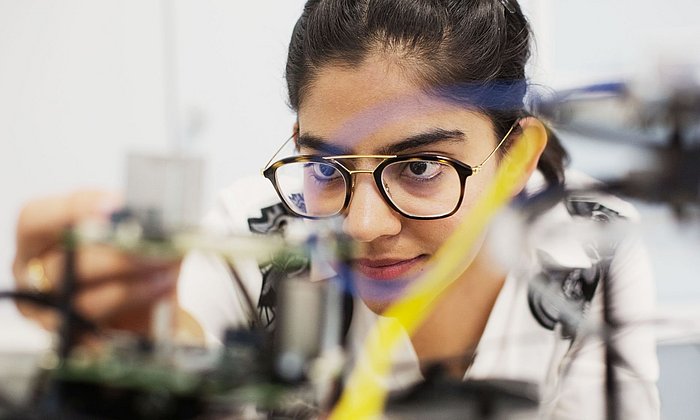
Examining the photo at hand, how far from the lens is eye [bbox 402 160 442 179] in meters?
0.41

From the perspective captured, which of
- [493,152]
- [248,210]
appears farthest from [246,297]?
[493,152]

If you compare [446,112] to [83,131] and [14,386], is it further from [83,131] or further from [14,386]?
[83,131]

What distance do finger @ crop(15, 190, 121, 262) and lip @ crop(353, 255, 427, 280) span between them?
197 mm

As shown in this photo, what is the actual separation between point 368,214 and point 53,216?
25 cm

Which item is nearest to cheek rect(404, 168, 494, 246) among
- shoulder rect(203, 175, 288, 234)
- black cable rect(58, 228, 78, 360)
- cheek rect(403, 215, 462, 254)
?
cheek rect(403, 215, 462, 254)

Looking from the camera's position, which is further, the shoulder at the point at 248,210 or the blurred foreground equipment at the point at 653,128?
the shoulder at the point at 248,210

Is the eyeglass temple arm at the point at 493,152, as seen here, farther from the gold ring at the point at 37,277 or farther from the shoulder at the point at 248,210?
the gold ring at the point at 37,277

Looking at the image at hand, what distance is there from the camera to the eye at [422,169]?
41cm

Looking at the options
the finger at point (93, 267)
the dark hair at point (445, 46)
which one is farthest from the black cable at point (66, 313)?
the dark hair at point (445, 46)

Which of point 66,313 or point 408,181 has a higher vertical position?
point 408,181

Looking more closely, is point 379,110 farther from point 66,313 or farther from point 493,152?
point 66,313

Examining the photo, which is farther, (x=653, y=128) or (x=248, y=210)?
(x=248, y=210)

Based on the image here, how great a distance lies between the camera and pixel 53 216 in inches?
19.1

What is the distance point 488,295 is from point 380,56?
0.20 metres
